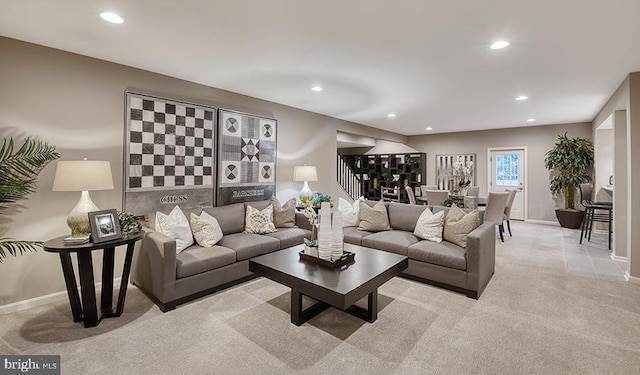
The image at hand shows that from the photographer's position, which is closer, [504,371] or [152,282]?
[504,371]

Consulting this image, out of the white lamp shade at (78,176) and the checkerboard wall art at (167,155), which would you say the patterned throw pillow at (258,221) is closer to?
the checkerboard wall art at (167,155)

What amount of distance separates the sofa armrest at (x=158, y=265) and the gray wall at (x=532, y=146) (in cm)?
790

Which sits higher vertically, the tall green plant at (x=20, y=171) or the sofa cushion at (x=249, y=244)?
the tall green plant at (x=20, y=171)

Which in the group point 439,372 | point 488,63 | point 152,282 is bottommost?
point 439,372

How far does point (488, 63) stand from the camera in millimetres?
3213

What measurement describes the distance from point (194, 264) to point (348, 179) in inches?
248

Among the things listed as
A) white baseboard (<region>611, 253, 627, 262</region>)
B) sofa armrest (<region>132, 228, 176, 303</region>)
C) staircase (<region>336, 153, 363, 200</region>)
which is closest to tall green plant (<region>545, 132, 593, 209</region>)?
white baseboard (<region>611, 253, 627, 262</region>)

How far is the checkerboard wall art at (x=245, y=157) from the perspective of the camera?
4.24m

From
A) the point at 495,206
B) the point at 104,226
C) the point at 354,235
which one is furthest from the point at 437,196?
the point at 104,226

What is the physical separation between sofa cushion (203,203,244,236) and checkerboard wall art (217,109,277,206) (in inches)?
16.1

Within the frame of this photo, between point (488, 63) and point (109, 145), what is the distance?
13.9 ft

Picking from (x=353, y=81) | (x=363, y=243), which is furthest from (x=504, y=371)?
(x=353, y=81)

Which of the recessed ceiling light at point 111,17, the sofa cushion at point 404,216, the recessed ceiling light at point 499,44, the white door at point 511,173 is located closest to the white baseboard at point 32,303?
the recessed ceiling light at point 111,17

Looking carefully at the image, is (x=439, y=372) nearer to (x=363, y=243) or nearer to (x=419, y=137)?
(x=363, y=243)
